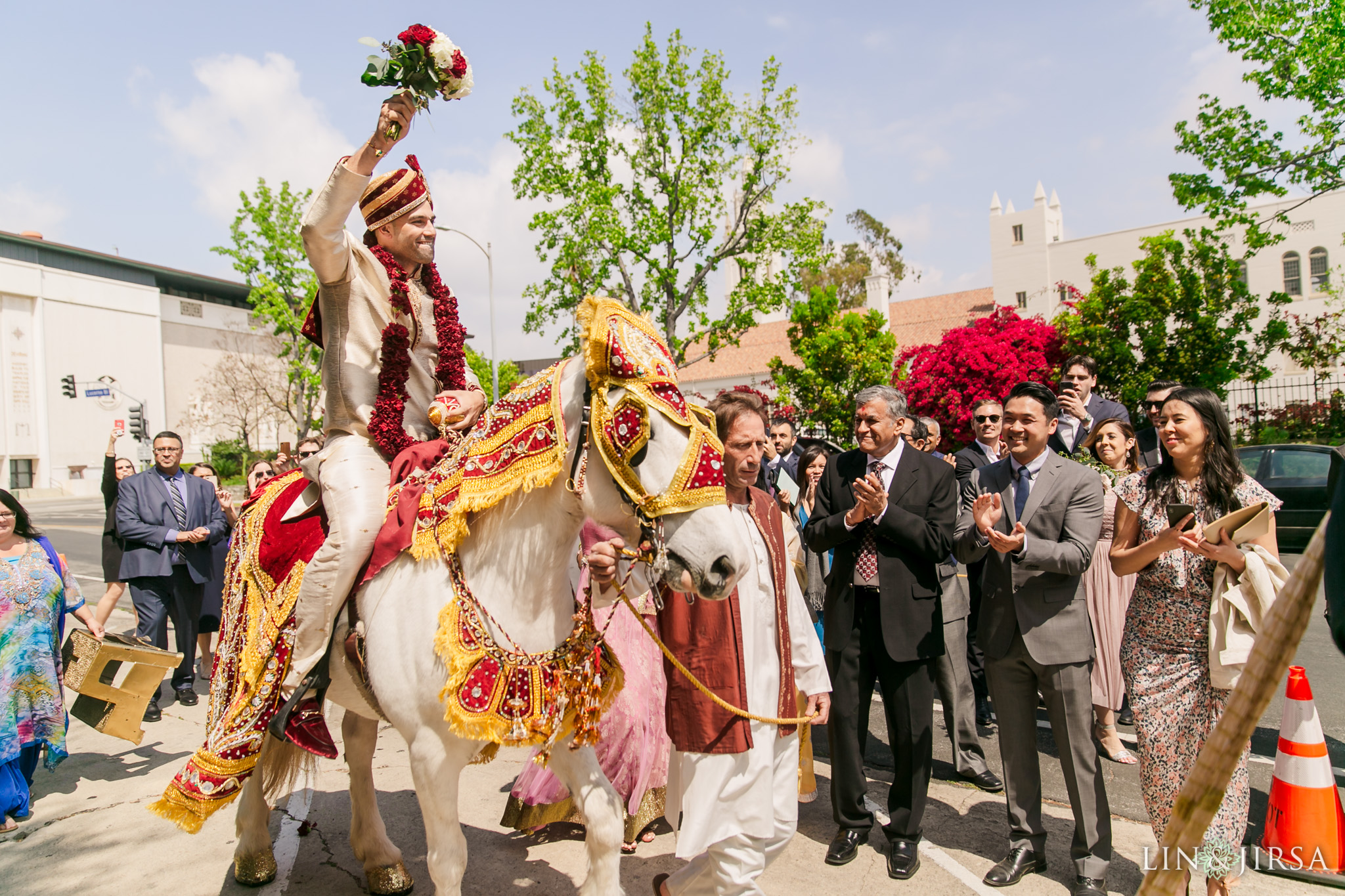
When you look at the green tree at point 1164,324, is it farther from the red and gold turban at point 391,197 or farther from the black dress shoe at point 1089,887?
the red and gold turban at point 391,197

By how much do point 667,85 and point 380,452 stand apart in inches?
794

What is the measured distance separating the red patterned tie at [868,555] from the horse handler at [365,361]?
2168 mm

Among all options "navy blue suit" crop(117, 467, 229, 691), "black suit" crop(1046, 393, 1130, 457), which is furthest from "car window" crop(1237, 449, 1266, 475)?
"navy blue suit" crop(117, 467, 229, 691)

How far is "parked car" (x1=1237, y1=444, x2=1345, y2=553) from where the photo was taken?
459 inches

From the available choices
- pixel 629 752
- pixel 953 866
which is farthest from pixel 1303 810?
pixel 629 752

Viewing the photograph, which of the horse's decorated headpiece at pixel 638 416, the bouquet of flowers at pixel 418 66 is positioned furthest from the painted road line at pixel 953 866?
the bouquet of flowers at pixel 418 66

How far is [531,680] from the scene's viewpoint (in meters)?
2.76

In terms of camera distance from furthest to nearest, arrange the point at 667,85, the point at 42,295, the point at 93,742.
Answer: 1. the point at 42,295
2. the point at 667,85
3. the point at 93,742

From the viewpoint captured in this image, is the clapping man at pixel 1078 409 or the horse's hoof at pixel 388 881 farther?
the clapping man at pixel 1078 409

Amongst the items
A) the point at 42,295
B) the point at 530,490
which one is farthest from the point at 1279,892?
the point at 42,295

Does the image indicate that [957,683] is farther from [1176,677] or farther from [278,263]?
[278,263]

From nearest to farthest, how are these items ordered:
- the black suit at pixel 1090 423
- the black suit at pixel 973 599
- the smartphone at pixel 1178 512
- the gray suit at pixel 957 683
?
1. the smartphone at pixel 1178 512
2. the gray suit at pixel 957 683
3. the black suit at pixel 973 599
4. the black suit at pixel 1090 423

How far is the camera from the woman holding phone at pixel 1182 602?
3365 millimetres

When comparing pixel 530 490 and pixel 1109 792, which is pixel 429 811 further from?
pixel 1109 792
